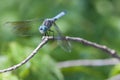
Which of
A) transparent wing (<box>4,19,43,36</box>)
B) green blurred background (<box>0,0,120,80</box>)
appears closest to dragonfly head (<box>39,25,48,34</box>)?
transparent wing (<box>4,19,43,36</box>)

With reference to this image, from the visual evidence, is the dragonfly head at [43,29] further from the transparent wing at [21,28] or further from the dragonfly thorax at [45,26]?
the transparent wing at [21,28]

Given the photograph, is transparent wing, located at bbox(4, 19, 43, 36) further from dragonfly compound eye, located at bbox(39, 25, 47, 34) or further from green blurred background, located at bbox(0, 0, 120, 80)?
green blurred background, located at bbox(0, 0, 120, 80)

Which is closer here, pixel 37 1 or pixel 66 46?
pixel 66 46

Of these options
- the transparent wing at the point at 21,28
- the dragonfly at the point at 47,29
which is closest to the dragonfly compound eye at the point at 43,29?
the dragonfly at the point at 47,29

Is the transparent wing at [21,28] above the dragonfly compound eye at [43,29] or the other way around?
above

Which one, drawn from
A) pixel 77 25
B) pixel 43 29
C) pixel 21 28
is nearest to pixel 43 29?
pixel 43 29

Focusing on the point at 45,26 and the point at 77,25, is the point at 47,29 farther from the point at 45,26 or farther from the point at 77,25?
the point at 77,25

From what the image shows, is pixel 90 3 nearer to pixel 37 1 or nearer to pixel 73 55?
pixel 37 1

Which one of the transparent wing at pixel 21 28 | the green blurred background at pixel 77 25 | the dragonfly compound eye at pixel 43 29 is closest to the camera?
the dragonfly compound eye at pixel 43 29

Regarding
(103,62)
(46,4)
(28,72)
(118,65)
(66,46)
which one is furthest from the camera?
(46,4)

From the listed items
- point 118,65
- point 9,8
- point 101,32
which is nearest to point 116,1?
point 101,32

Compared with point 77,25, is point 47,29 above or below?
below
